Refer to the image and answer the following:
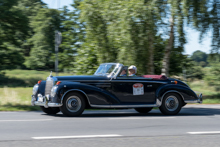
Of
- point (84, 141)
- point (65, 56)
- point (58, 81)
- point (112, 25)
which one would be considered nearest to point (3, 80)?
point (65, 56)

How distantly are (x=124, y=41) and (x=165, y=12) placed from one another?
2.22 metres

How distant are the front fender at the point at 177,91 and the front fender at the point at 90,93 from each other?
137 cm

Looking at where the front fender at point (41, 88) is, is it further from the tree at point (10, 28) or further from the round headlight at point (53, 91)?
the tree at point (10, 28)

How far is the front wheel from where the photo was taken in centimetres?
1015

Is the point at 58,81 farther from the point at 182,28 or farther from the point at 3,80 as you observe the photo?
the point at 3,80

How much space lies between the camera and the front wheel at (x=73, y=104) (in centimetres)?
1015

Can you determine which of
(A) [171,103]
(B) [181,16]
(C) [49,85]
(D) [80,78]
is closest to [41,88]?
(C) [49,85]

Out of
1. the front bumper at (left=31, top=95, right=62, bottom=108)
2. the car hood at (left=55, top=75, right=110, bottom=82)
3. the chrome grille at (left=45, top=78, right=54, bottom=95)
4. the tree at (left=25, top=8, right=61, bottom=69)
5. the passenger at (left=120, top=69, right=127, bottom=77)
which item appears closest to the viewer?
the front bumper at (left=31, top=95, right=62, bottom=108)

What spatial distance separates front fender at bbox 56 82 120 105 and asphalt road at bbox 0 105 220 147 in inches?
29.5

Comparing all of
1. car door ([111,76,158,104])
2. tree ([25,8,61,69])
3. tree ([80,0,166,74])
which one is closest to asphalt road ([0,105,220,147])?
car door ([111,76,158,104])

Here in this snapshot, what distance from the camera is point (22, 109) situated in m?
12.8

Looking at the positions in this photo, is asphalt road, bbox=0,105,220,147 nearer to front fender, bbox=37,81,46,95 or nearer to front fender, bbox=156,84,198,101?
front fender, bbox=156,84,198,101

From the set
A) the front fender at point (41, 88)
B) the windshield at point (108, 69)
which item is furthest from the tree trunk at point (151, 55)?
the front fender at point (41, 88)

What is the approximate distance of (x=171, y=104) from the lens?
1129 centimetres
